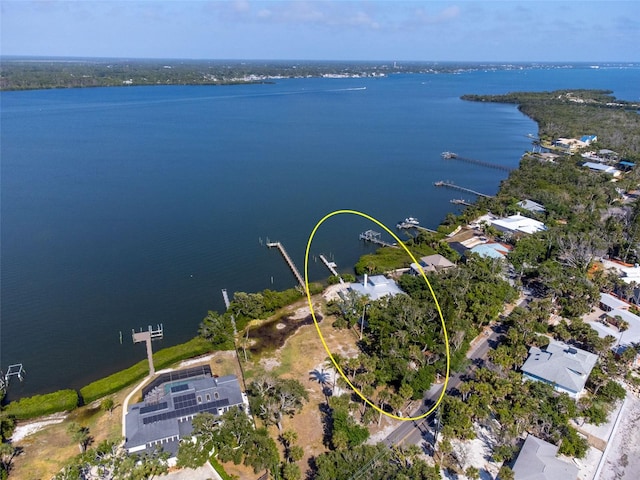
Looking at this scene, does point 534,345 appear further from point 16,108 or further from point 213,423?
point 16,108

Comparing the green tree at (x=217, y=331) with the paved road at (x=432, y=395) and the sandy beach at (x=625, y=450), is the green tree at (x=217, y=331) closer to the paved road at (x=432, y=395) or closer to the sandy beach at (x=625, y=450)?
the paved road at (x=432, y=395)

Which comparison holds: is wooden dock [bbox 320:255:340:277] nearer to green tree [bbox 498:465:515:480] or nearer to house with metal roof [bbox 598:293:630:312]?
house with metal roof [bbox 598:293:630:312]

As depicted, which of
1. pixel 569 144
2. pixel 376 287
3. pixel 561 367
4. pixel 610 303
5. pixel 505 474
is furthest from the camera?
pixel 569 144

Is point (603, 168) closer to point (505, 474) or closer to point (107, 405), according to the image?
point (505, 474)

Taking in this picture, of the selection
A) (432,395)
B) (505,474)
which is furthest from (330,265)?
(505,474)

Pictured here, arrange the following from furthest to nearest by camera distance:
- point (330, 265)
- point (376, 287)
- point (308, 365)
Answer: point (330, 265)
point (376, 287)
point (308, 365)

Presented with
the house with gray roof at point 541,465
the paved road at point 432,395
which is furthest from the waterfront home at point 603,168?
the house with gray roof at point 541,465
